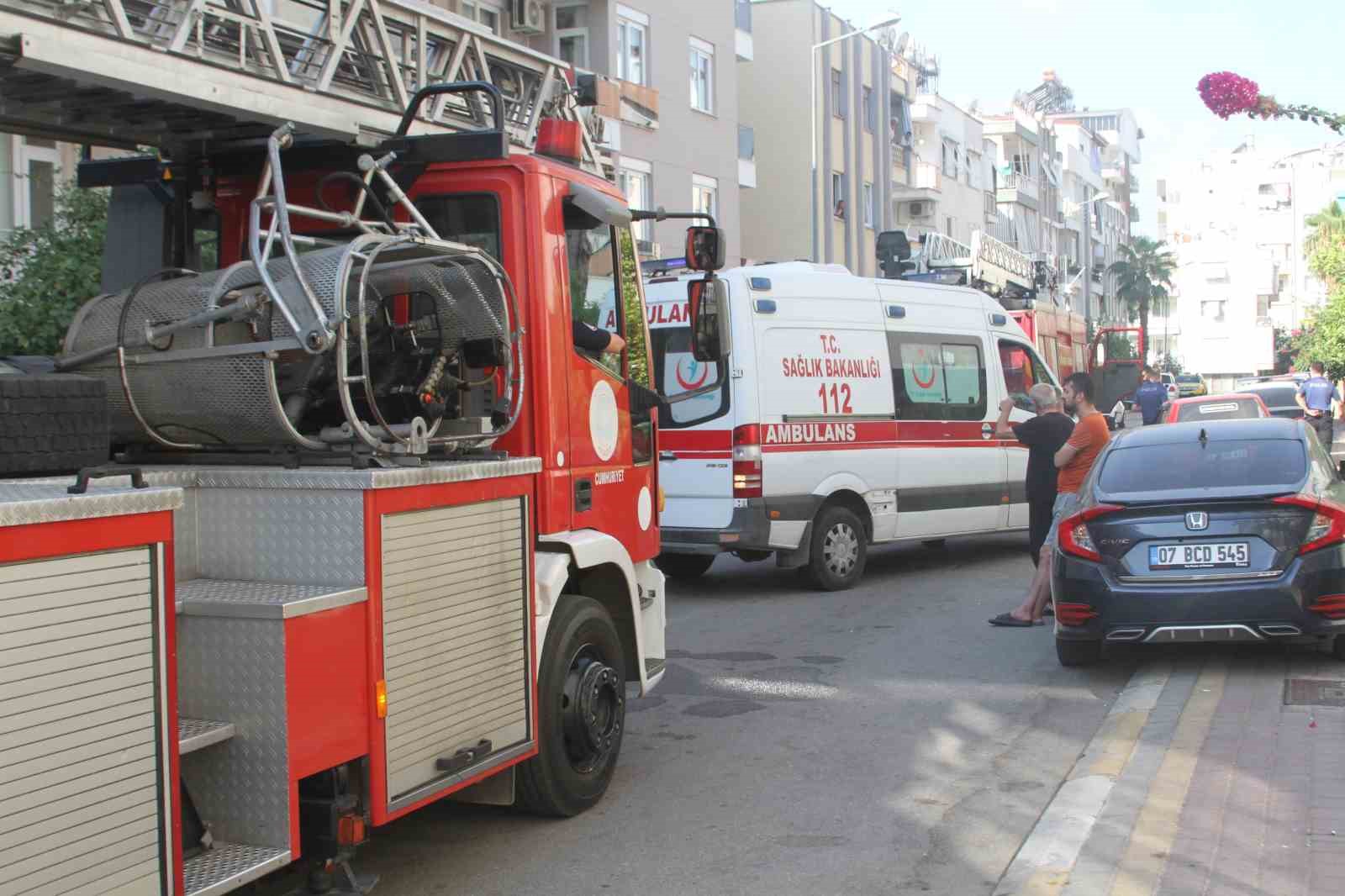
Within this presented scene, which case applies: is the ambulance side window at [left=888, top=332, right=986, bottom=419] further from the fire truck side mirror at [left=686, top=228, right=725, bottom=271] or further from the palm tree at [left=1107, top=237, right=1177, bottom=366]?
the palm tree at [left=1107, top=237, right=1177, bottom=366]

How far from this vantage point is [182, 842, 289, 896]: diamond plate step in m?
3.83

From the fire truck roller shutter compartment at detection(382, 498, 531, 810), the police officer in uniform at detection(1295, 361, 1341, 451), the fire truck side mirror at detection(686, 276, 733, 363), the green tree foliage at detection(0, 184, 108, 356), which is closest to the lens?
the fire truck roller shutter compartment at detection(382, 498, 531, 810)

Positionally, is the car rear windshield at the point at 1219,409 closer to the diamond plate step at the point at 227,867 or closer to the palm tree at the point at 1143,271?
the diamond plate step at the point at 227,867

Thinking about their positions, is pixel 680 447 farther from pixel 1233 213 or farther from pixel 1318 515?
pixel 1233 213

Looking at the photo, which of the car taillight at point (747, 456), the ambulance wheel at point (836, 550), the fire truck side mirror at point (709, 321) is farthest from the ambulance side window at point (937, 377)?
the fire truck side mirror at point (709, 321)

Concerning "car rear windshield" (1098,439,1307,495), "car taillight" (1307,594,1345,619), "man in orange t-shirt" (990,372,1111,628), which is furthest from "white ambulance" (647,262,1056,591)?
"car taillight" (1307,594,1345,619)

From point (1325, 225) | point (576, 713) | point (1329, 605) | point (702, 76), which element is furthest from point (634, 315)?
point (1325, 225)

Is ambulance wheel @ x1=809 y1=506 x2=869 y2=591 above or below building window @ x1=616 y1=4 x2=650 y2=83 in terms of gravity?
below

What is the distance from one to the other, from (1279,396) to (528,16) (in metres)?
15.9

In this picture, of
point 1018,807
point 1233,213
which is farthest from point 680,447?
point 1233,213

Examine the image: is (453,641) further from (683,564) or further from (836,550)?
(683,564)

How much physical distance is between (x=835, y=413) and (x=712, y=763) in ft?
19.5

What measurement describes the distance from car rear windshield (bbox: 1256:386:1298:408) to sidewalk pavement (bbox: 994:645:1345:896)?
68.1ft

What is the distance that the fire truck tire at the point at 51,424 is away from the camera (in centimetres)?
383
